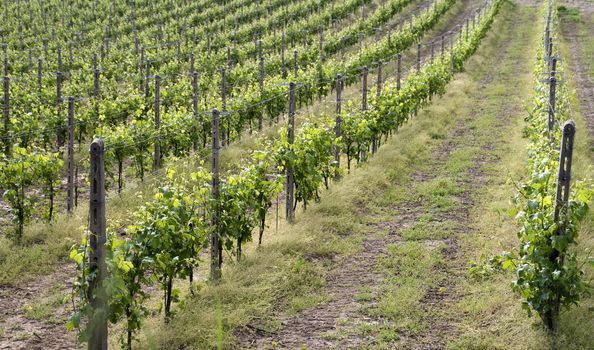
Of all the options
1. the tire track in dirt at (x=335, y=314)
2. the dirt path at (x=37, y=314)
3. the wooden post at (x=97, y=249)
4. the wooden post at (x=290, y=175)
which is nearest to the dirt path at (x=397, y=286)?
the tire track in dirt at (x=335, y=314)

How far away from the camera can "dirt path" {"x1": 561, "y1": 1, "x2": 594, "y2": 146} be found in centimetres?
1834

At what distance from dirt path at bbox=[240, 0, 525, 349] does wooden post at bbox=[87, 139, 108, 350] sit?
143 centimetres

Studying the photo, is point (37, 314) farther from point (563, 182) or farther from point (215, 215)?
point (563, 182)

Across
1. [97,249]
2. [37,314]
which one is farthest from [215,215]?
[97,249]

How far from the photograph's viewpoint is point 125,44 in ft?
102

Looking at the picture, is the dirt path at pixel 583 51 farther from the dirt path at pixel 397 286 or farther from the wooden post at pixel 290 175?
the wooden post at pixel 290 175

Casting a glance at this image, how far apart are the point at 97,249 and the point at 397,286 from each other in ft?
11.2

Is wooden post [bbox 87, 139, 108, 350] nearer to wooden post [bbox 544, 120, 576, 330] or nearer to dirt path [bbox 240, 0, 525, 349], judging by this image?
dirt path [bbox 240, 0, 525, 349]

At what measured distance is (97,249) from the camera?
17.8 ft

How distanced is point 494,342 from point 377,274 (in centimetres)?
190

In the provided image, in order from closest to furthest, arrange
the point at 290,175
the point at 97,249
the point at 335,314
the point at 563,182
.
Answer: the point at 97,249 → the point at 563,182 → the point at 335,314 → the point at 290,175

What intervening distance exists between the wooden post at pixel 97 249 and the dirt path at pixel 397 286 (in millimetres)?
1431

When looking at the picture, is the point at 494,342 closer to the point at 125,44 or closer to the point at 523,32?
the point at 125,44

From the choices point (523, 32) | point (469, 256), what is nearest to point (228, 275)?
point (469, 256)
